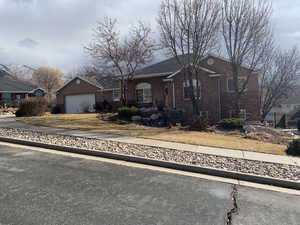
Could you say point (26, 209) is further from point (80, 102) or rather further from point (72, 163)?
point (80, 102)

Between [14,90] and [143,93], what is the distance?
904 inches

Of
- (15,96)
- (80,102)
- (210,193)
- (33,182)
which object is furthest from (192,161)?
(15,96)

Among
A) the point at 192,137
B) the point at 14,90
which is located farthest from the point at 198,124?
the point at 14,90

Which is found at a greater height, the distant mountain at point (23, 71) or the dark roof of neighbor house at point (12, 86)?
the distant mountain at point (23, 71)

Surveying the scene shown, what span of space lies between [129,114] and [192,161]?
12.4 meters

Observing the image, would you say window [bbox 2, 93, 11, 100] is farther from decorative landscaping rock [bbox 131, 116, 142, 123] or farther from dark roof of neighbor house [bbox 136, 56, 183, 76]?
decorative landscaping rock [bbox 131, 116, 142, 123]

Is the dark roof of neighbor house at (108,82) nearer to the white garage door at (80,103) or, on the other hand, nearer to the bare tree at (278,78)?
the white garage door at (80,103)

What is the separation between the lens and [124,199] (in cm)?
450

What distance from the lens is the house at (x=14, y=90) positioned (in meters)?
35.5

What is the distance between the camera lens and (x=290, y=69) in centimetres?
2947

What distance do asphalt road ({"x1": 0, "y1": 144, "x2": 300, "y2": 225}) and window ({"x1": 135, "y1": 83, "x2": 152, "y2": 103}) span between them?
19.7m

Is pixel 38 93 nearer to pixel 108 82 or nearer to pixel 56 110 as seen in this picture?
pixel 56 110

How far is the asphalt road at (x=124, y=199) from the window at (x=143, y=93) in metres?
19.7

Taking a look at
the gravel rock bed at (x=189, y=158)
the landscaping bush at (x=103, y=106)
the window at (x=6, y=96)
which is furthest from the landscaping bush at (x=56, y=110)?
the gravel rock bed at (x=189, y=158)
